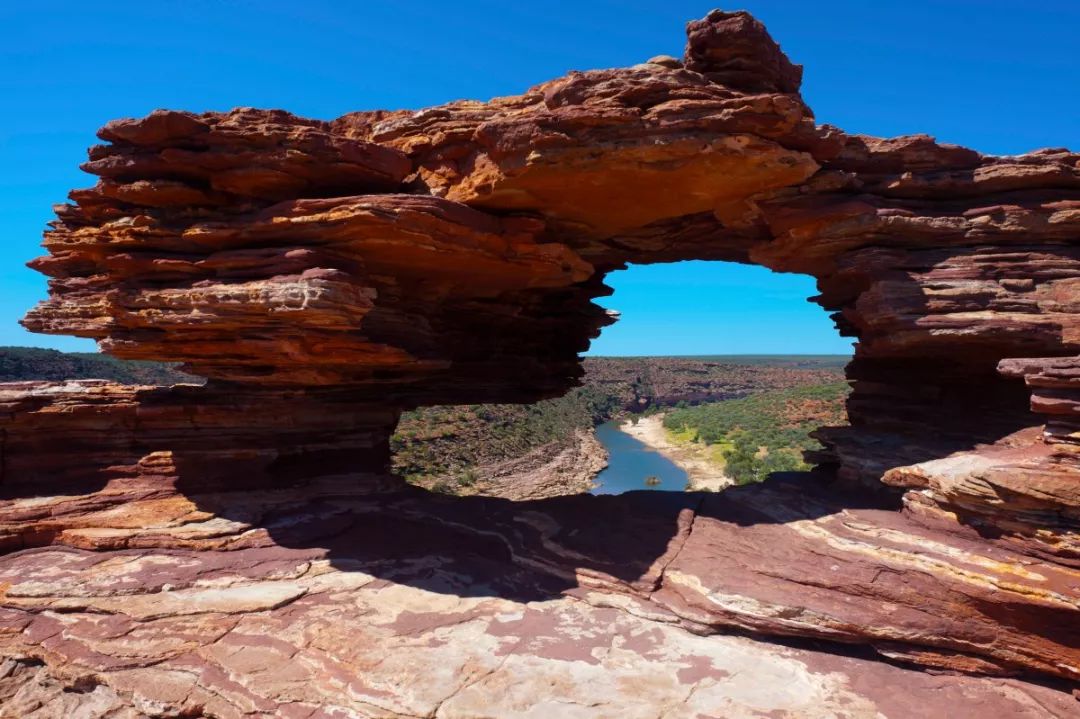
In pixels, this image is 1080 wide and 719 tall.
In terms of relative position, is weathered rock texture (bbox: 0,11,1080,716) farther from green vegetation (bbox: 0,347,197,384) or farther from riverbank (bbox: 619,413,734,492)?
green vegetation (bbox: 0,347,197,384)

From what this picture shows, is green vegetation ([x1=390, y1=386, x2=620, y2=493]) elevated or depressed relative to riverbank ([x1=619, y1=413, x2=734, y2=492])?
elevated

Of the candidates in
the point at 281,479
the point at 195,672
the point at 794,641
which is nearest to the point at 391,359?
the point at 281,479

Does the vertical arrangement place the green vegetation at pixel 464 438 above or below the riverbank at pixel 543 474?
above

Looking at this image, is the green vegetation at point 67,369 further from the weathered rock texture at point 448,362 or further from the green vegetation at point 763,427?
the green vegetation at point 763,427

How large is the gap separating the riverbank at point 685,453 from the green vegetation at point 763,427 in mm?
1220

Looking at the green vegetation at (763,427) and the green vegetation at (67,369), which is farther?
the green vegetation at (67,369)

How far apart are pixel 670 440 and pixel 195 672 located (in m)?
66.6

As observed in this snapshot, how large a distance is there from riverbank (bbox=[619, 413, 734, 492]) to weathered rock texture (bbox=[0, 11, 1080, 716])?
17.2 metres

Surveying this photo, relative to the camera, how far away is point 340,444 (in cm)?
1550

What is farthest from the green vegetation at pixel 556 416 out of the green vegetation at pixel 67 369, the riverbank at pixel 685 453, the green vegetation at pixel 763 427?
the green vegetation at pixel 67 369

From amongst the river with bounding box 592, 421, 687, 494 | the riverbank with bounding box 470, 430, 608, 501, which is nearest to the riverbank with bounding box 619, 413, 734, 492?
the river with bounding box 592, 421, 687, 494

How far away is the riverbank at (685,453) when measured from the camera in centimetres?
4544

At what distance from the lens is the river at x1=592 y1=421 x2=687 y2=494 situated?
47.1 meters

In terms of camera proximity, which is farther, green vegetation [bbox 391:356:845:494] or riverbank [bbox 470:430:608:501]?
green vegetation [bbox 391:356:845:494]
